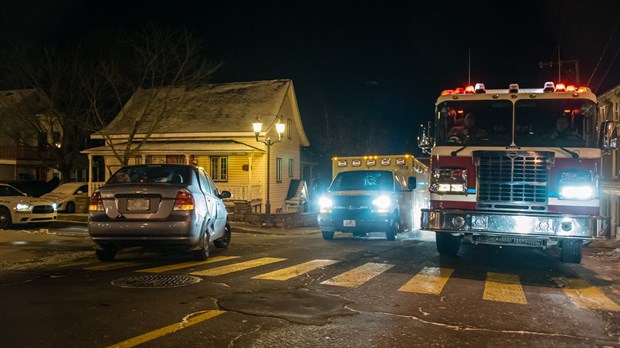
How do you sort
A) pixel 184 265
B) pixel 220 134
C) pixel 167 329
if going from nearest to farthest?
pixel 167 329 → pixel 184 265 → pixel 220 134

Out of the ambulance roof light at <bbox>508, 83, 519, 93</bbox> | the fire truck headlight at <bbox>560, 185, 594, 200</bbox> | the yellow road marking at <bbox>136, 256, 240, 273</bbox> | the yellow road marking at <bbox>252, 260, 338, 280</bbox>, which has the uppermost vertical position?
the ambulance roof light at <bbox>508, 83, 519, 93</bbox>

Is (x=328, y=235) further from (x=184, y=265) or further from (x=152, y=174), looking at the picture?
(x=184, y=265)

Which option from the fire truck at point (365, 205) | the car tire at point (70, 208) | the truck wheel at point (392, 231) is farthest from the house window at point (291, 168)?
the truck wheel at point (392, 231)

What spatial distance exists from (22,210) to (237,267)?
11125 mm

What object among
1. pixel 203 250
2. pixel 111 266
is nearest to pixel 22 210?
pixel 111 266

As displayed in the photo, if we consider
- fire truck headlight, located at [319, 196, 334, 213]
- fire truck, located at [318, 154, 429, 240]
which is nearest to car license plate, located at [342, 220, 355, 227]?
fire truck, located at [318, 154, 429, 240]

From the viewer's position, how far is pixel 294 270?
29.3 feet

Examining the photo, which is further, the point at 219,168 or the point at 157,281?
the point at 219,168

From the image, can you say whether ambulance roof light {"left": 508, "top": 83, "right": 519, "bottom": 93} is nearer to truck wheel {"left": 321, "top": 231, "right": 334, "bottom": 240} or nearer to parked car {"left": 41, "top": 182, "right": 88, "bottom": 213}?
truck wheel {"left": 321, "top": 231, "right": 334, "bottom": 240}

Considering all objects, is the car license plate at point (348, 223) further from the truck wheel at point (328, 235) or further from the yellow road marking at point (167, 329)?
the yellow road marking at point (167, 329)

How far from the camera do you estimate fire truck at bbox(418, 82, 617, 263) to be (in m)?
9.02

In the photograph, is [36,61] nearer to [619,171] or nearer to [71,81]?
[71,81]

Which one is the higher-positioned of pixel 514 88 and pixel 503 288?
pixel 514 88

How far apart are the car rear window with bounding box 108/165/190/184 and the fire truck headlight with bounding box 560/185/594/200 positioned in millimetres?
6380
